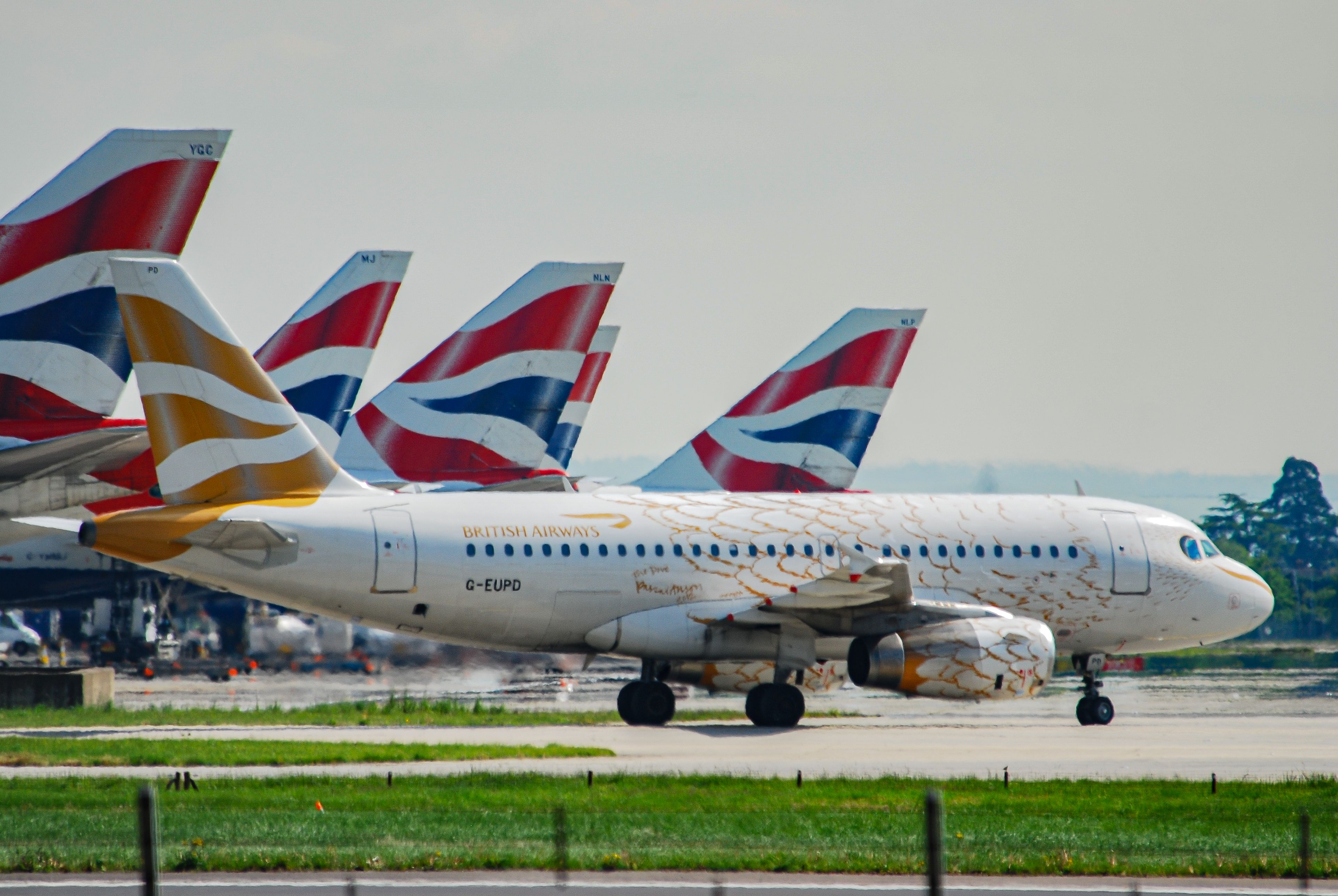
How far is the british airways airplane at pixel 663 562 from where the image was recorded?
82.4 ft

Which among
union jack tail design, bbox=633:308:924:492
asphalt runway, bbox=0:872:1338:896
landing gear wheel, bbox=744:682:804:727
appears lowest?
asphalt runway, bbox=0:872:1338:896

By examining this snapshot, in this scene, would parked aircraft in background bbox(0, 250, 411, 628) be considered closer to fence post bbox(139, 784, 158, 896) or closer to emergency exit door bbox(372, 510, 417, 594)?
emergency exit door bbox(372, 510, 417, 594)

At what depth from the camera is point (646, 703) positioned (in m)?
28.9

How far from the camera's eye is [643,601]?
28.2m

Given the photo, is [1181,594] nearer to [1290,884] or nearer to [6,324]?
[1290,884]

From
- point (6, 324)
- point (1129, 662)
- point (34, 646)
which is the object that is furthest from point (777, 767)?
point (34, 646)

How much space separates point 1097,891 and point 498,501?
1678cm

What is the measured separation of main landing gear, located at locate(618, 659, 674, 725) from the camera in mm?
28844

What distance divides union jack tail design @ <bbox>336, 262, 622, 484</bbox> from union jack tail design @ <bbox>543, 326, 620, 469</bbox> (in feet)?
43.1

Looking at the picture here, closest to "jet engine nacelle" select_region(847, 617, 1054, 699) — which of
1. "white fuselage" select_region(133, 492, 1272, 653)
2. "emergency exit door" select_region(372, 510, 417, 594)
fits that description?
"white fuselage" select_region(133, 492, 1272, 653)

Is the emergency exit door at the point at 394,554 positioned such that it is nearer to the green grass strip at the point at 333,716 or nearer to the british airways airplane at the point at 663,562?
the british airways airplane at the point at 663,562

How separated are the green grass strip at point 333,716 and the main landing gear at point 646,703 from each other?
0.76 meters

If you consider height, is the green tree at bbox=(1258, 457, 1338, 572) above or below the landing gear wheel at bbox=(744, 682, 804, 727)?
above

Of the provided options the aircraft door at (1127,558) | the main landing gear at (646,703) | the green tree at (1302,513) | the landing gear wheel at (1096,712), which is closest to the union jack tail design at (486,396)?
the main landing gear at (646,703)
